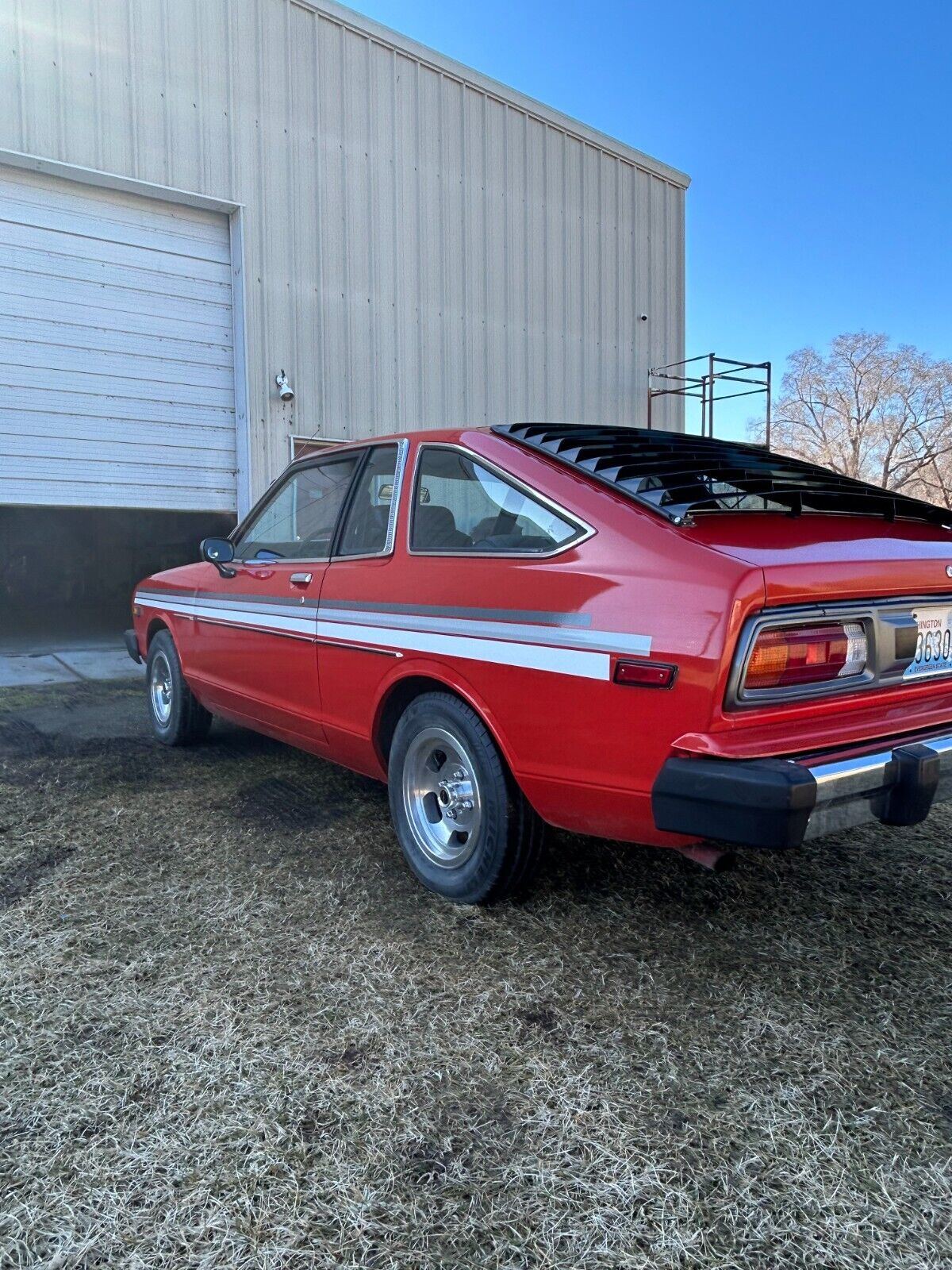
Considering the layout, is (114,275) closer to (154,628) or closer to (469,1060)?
(154,628)

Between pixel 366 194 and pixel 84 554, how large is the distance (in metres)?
11.1

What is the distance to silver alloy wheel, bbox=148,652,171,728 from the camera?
5266mm

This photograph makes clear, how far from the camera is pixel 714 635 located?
213cm

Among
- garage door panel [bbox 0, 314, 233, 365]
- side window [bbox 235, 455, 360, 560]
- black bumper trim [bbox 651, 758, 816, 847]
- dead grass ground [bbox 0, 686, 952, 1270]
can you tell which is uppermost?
garage door panel [bbox 0, 314, 233, 365]

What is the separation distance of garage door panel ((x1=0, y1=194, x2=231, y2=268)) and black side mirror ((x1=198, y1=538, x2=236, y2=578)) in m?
6.01

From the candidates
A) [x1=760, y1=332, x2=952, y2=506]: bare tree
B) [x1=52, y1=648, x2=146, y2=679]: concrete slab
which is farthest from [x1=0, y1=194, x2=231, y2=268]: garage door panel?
[x1=760, y1=332, x2=952, y2=506]: bare tree

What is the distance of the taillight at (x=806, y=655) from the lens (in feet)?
7.21

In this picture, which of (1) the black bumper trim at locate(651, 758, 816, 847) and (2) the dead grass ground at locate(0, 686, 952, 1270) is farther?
(1) the black bumper trim at locate(651, 758, 816, 847)

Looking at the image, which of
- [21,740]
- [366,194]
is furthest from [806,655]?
[366,194]

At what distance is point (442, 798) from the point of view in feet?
10.1

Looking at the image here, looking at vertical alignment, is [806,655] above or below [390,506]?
below

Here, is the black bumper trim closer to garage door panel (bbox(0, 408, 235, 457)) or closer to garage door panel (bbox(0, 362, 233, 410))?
garage door panel (bbox(0, 408, 235, 457))

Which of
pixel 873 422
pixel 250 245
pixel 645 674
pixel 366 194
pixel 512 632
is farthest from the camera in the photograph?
pixel 873 422

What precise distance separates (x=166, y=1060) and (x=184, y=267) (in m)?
9.02
